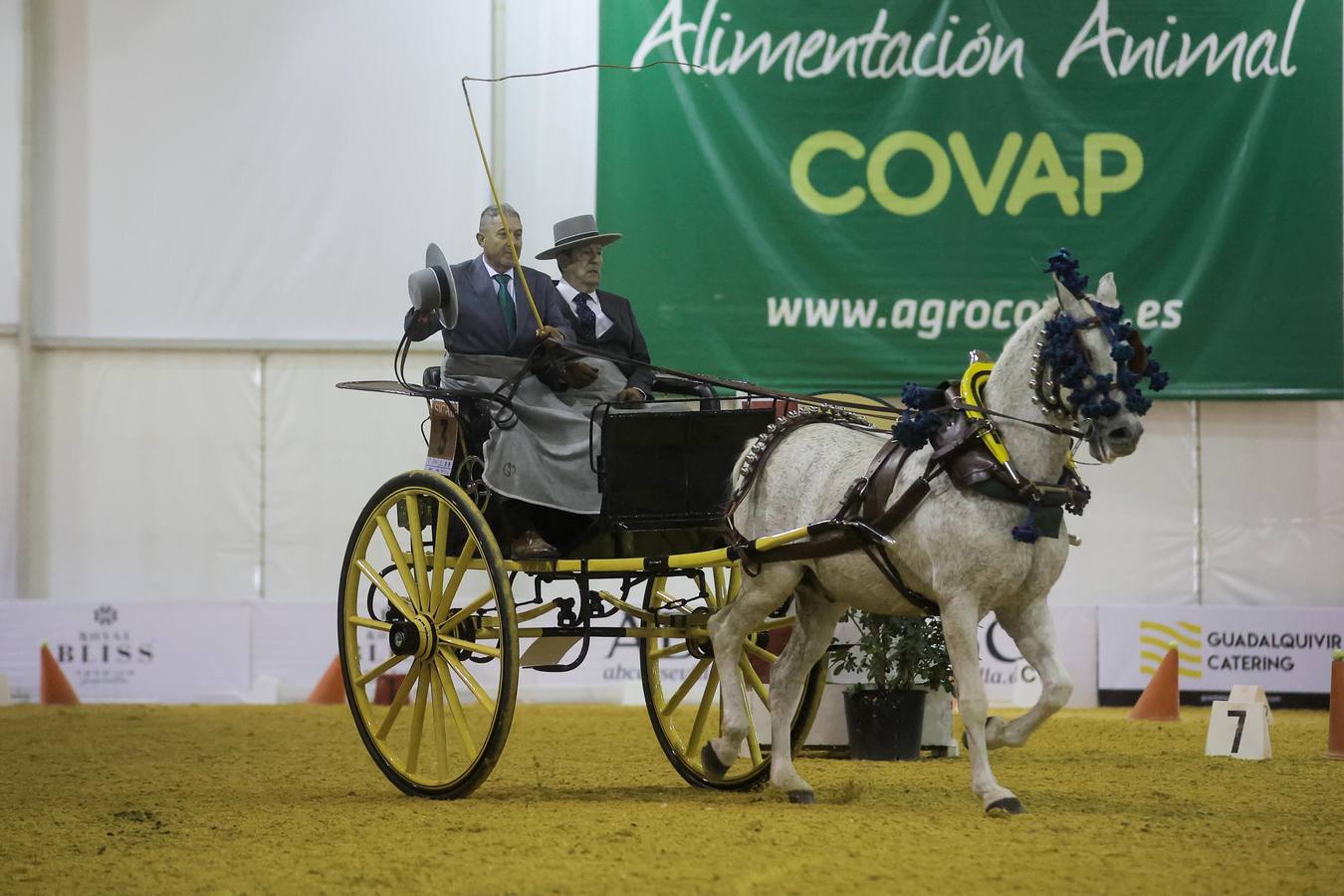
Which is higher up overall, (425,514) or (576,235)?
(576,235)

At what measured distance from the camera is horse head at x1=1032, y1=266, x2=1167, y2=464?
5.18 metres

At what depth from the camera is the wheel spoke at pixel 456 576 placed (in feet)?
20.2

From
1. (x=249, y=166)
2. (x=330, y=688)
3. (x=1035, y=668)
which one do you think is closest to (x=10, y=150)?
(x=249, y=166)

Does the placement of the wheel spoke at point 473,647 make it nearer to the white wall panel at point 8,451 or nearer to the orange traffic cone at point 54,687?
the orange traffic cone at point 54,687

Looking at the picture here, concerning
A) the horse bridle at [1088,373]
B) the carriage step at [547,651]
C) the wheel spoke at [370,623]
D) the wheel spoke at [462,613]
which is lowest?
the carriage step at [547,651]

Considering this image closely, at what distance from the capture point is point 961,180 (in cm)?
1280

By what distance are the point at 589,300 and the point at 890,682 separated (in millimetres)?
2485

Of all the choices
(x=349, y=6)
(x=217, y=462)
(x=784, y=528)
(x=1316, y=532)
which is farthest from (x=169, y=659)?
(x=1316, y=532)

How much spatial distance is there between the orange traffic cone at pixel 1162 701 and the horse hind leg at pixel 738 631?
5.50 meters

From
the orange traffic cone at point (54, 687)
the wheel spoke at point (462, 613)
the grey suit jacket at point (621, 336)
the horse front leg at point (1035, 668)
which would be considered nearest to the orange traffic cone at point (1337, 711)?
the horse front leg at point (1035, 668)

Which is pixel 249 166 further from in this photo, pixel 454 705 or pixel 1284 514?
pixel 1284 514

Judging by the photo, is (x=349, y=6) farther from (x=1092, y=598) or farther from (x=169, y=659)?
(x=1092, y=598)

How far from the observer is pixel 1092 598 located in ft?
43.0

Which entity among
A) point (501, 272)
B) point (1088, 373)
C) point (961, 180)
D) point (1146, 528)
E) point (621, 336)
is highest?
point (961, 180)
